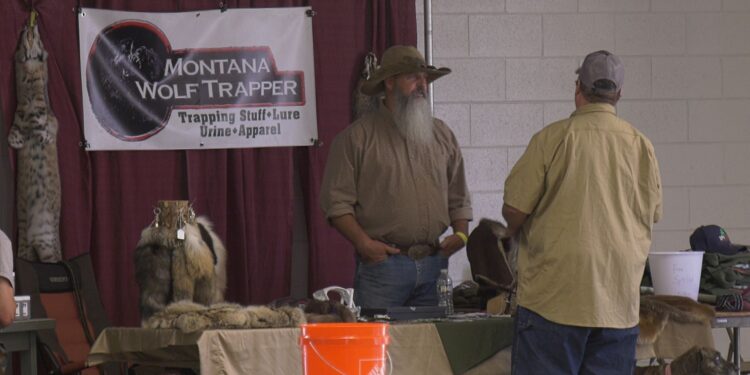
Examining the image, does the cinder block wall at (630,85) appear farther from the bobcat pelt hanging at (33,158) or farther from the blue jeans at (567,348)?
the blue jeans at (567,348)

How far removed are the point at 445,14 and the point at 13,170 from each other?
7.66ft

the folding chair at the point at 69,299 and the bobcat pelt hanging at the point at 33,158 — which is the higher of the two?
the bobcat pelt hanging at the point at 33,158

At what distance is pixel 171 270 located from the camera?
171 inches

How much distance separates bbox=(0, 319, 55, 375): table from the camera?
481cm

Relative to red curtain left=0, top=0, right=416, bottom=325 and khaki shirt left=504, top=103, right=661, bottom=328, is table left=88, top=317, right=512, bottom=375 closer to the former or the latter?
khaki shirt left=504, top=103, right=661, bottom=328

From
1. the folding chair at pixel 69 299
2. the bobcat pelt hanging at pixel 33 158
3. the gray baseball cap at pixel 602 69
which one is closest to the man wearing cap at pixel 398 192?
the gray baseball cap at pixel 602 69

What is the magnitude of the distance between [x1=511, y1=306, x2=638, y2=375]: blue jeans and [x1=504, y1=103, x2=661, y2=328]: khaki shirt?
35 millimetres

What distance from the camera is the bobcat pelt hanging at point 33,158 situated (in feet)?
18.5

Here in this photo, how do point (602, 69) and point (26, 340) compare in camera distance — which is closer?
point (602, 69)

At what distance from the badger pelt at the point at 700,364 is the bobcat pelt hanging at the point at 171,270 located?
5.62 ft

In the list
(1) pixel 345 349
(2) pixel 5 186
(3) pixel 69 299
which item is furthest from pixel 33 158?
(1) pixel 345 349

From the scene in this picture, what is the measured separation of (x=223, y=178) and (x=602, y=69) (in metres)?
2.71

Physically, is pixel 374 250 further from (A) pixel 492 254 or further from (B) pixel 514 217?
(B) pixel 514 217

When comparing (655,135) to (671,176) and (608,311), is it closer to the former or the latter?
(671,176)
